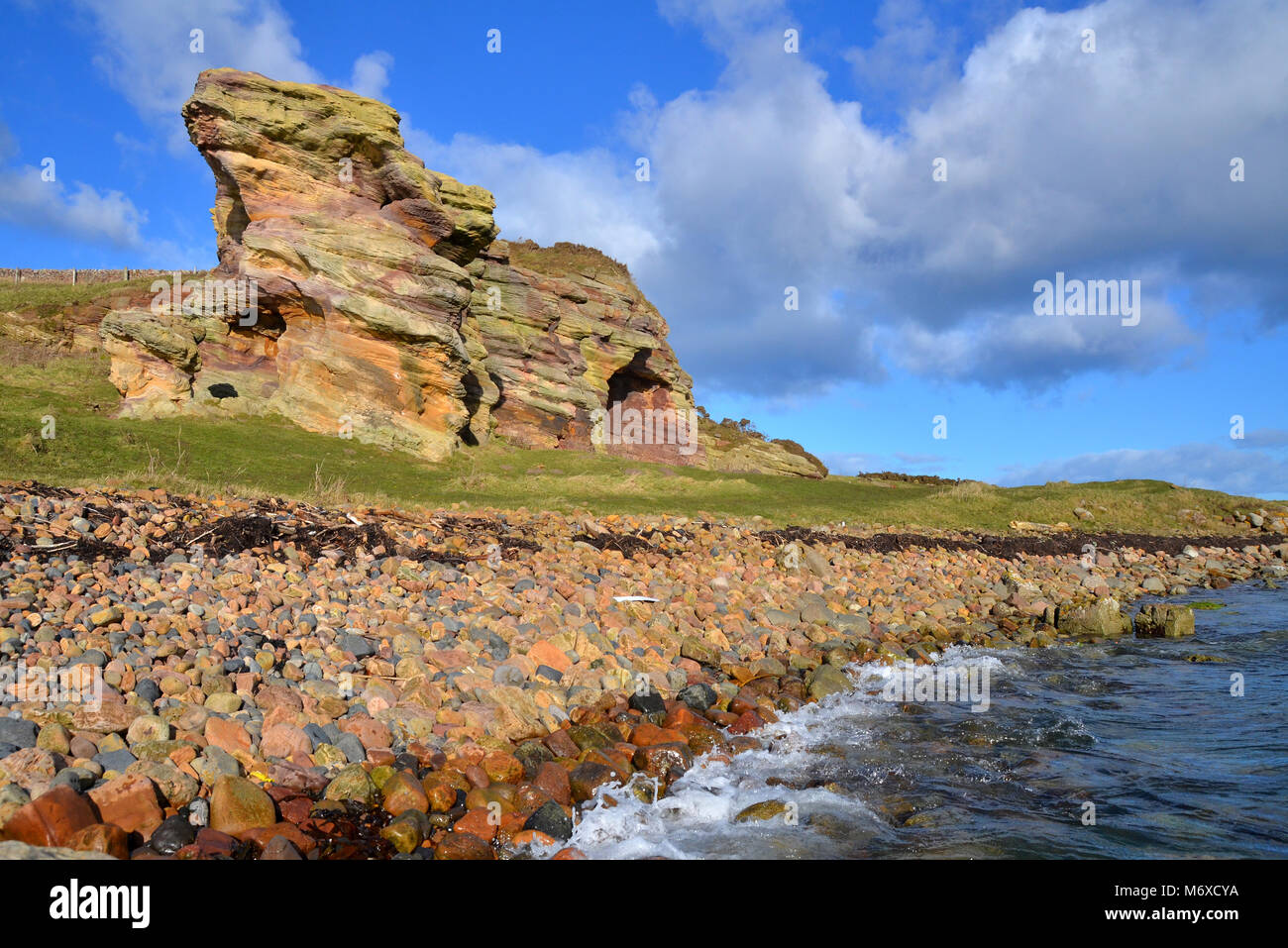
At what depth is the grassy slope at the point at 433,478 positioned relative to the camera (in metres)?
19.0

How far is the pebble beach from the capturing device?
4.72 m

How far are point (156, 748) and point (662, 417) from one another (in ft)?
172

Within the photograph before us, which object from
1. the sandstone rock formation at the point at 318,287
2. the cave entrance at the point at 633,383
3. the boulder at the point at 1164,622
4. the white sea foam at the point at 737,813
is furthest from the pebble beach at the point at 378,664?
the cave entrance at the point at 633,383

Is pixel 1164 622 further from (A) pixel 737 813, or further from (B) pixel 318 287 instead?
(B) pixel 318 287

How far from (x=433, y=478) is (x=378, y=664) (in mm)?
22073

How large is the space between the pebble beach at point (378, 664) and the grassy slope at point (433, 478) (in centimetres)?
583

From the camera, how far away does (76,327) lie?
43.2 m

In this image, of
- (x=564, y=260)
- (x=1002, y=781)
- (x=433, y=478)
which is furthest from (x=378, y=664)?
(x=564, y=260)

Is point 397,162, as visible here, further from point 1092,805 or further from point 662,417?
point 1092,805

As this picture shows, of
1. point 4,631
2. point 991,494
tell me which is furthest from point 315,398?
point 991,494

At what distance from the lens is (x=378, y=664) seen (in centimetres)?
695

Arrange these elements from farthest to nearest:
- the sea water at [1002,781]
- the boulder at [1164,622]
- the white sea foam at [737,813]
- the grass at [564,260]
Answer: the grass at [564,260], the boulder at [1164,622], the sea water at [1002,781], the white sea foam at [737,813]

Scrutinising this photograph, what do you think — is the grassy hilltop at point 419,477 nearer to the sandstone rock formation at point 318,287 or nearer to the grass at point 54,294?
the grass at point 54,294
